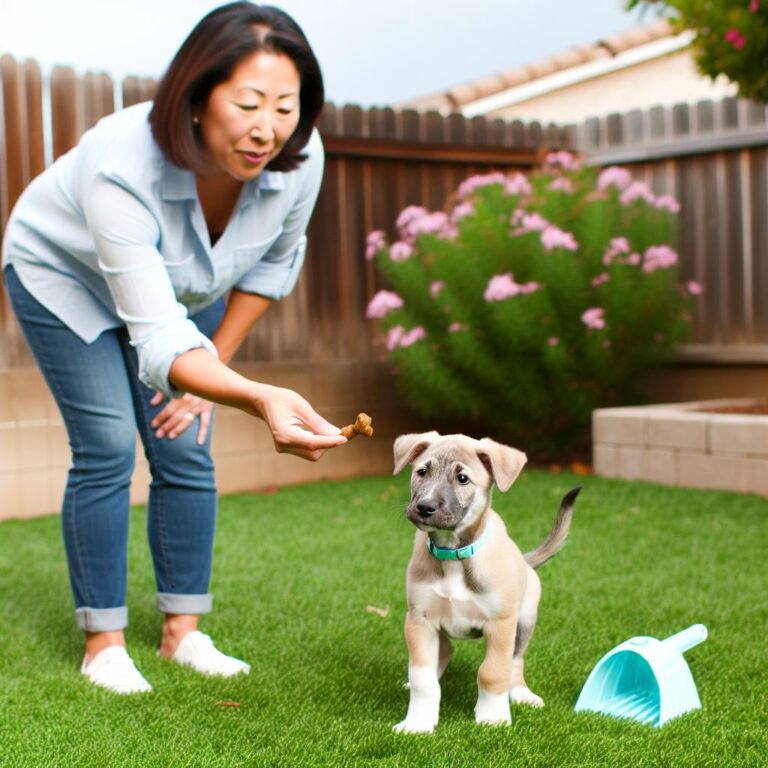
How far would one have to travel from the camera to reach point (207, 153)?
8.63ft

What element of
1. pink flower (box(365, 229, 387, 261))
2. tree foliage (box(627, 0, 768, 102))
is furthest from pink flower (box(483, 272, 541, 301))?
tree foliage (box(627, 0, 768, 102))

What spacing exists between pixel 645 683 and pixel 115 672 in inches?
54.0

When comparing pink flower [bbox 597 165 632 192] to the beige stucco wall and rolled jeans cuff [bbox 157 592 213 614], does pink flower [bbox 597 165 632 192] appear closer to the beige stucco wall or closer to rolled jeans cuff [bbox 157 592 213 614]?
rolled jeans cuff [bbox 157 592 213 614]

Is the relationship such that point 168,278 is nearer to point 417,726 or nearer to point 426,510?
point 426,510

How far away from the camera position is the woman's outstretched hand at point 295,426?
1.99 metres

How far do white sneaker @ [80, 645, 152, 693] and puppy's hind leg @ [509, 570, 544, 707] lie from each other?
95 cm

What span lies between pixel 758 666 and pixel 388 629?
1.09m

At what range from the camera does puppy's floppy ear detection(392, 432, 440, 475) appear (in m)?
2.48

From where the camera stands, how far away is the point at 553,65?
12688 millimetres

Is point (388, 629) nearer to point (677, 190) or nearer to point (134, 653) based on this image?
point (134, 653)

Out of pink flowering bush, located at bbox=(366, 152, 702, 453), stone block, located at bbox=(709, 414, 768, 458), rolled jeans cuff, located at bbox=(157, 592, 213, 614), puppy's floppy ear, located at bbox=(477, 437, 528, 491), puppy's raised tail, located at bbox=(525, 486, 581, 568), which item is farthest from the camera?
pink flowering bush, located at bbox=(366, 152, 702, 453)

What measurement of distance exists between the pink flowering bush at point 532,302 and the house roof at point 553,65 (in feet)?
21.5

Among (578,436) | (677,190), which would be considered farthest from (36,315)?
(677,190)

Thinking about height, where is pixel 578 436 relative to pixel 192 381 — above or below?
below
